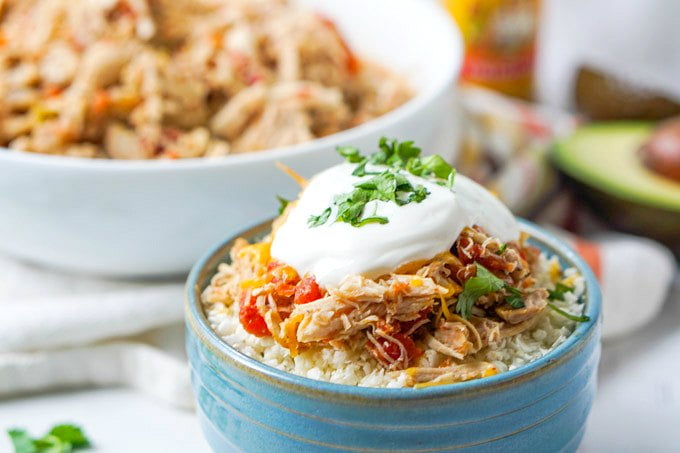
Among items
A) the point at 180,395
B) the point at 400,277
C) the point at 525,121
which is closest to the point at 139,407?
the point at 180,395

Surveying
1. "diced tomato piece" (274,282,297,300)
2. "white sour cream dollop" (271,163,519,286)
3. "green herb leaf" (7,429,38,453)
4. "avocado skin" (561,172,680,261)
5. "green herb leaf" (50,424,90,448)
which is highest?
"white sour cream dollop" (271,163,519,286)

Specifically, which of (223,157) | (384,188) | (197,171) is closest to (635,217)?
(223,157)

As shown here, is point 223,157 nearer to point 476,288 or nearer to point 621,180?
point 476,288

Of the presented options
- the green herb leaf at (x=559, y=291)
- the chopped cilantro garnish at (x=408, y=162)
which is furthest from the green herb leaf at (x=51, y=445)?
the green herb leaf at (x=559, y=291)

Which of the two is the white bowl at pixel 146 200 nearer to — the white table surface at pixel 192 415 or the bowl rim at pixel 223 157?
the bowl rim at pixel 223 157

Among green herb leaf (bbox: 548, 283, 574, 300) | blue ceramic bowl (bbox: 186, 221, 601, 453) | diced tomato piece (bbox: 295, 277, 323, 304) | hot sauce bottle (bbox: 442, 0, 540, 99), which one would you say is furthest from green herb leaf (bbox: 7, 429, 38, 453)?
hot sauce bottle (bbox: 442, 0, 540, 99)

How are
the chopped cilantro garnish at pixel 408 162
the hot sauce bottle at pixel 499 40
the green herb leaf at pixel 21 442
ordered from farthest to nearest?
the hot sauce bottle at pixel 499 40 → the green herb leaf at pixel 21 442 → the chopped cilantro garnish at pixel 408 162

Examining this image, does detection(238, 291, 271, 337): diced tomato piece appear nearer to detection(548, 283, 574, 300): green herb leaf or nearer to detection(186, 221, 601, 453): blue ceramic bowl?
detection(186, 221, 601, 453): blue ceramic bowl

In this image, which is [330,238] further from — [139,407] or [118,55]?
[118,55]
